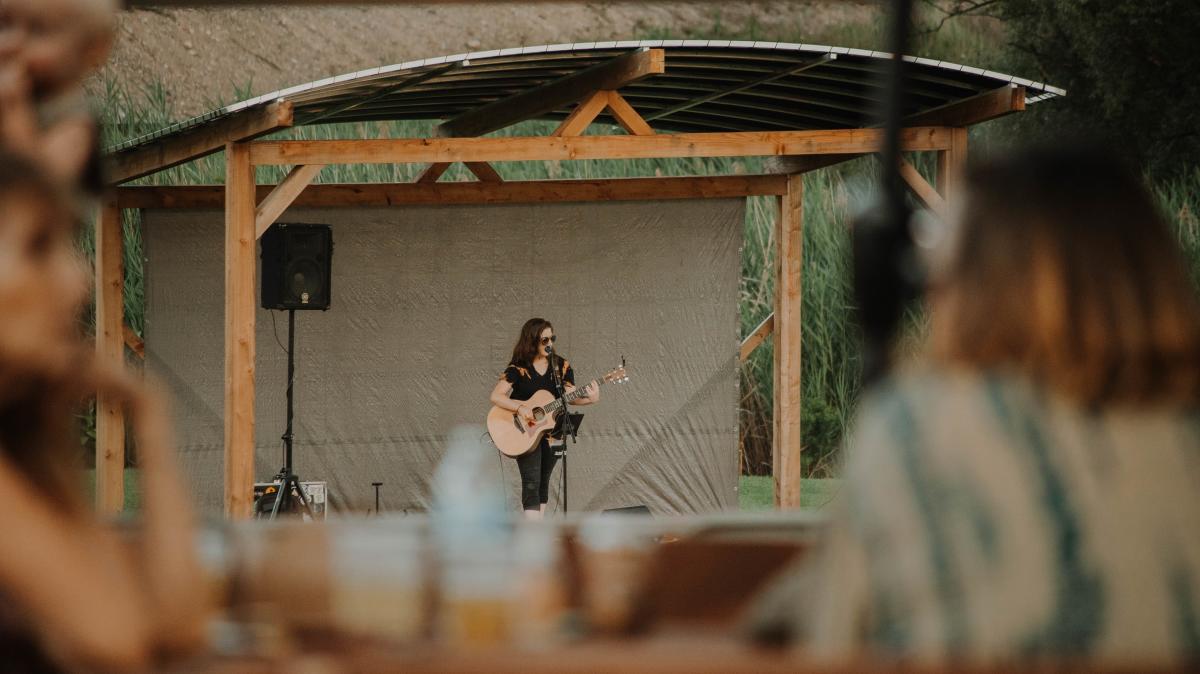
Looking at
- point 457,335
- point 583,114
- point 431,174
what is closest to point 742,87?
point 583,114

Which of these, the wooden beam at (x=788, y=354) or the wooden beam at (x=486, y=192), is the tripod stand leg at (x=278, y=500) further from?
the wooden beam at (x=788, y=354)

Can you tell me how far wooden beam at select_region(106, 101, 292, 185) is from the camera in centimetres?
733

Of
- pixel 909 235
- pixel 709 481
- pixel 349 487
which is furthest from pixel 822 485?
pixel 909 235

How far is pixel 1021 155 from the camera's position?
1.72 m

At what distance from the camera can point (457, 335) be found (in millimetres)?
10609

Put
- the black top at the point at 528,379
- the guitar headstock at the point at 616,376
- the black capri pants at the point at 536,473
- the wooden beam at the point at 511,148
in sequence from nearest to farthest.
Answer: the wooden beam at the point at 511,148 → the black capri pants at the point at 536,473 → the black top at the point at 528,379 → the guitar headstock at the point at 616,376

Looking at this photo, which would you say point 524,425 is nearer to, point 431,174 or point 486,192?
point 486,192

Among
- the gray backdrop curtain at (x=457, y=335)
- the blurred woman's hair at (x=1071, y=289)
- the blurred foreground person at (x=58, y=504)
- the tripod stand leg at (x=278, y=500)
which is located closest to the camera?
the blurred foreground person at (x=58, y=504)

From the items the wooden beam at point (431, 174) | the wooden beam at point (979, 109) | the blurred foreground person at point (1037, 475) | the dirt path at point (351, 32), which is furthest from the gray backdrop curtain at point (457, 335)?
the dirt path at point (351, 32)

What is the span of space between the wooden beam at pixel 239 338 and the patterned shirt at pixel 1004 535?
638 cm

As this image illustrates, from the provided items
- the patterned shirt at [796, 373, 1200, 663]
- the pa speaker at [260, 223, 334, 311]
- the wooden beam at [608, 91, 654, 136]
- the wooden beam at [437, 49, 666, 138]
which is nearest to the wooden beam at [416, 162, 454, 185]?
the wooden beam at [437, 49, 666, 138]

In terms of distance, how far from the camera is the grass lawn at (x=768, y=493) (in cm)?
1223

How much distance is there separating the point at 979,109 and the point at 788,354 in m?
2.32

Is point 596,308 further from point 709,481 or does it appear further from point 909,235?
point 909,235
